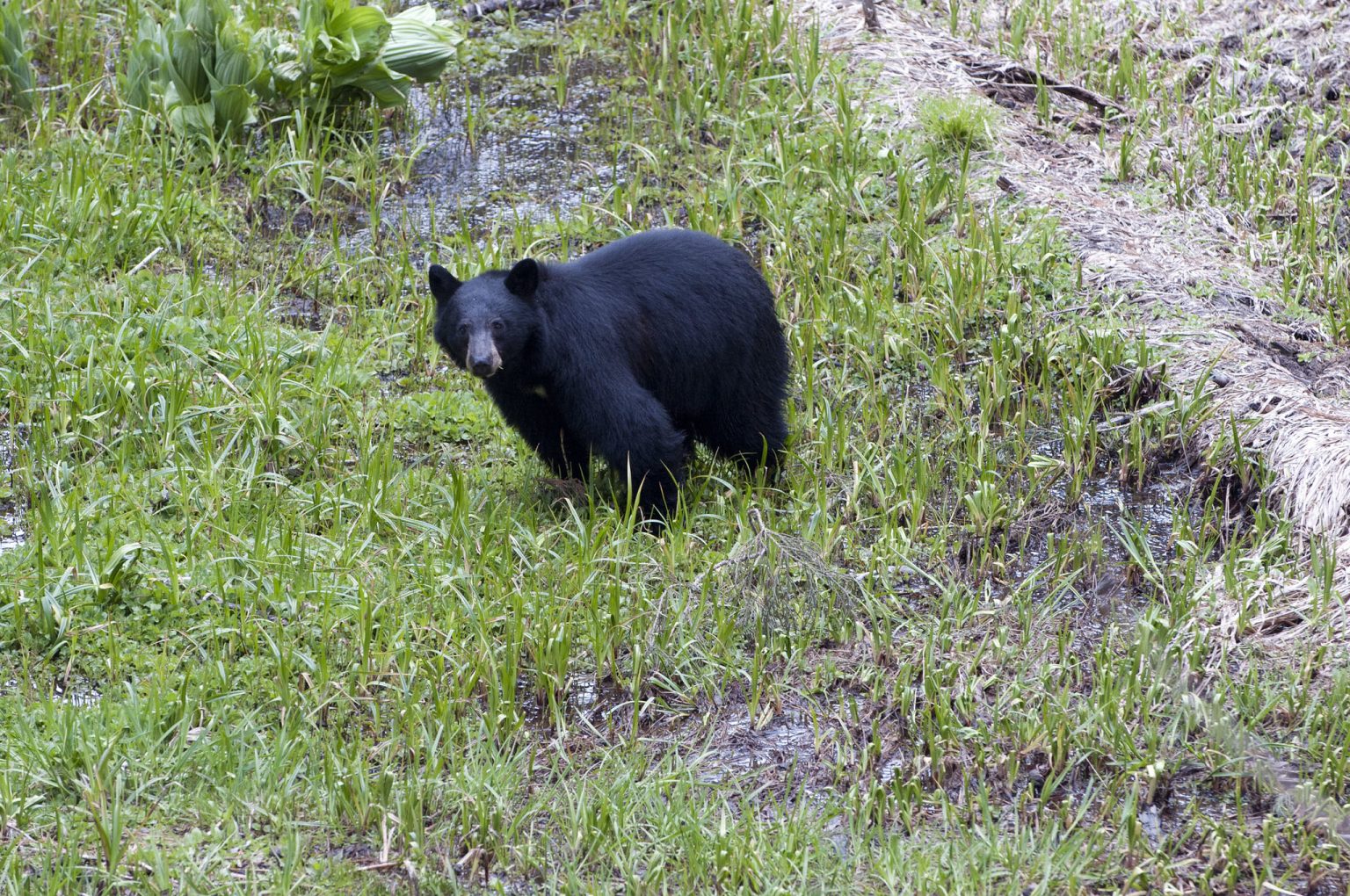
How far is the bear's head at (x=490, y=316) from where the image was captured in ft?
15.9

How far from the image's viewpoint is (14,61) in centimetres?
768

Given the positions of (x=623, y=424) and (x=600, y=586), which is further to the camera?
(x=623, y=424)

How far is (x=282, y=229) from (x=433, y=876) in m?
4.52

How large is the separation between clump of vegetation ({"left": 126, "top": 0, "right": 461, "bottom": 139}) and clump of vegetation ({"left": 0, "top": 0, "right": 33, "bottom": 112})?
65 centimetres

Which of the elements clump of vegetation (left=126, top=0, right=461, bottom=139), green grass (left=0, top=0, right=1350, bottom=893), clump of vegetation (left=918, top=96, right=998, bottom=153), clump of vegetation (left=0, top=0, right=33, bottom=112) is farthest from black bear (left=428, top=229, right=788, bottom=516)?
clump of vegetation (left=0, top=0, right=33, bottom=112)

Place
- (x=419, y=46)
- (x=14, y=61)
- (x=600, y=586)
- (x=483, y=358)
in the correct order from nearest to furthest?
(x=600, y=586) → (x=483, y=358) → (x=14, y=61) → (x=419, y=46)

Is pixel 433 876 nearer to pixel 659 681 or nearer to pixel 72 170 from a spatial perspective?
pixel 659 681

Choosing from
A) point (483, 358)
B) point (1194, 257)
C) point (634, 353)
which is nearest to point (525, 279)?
point (483, 358)

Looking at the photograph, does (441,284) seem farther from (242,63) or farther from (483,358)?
(242,63)

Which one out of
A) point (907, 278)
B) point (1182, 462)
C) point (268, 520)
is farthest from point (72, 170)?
point (1182, 462)

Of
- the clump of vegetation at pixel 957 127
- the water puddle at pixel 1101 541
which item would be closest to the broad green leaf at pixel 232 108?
the clump of vegetation at pixel 957 127

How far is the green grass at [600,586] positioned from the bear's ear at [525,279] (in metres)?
0.68

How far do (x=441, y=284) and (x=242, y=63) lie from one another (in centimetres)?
298

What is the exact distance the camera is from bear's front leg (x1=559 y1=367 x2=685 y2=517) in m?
5.04
